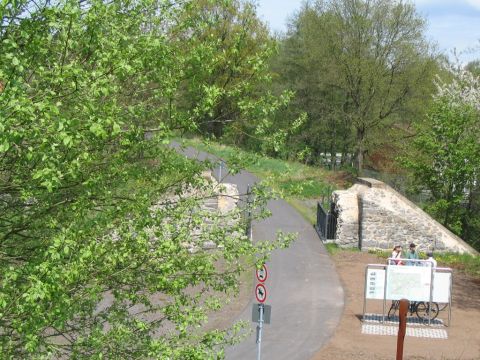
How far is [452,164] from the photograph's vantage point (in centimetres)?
2553

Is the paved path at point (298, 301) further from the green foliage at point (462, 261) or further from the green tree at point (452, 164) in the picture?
the green tree at point (452, 164)

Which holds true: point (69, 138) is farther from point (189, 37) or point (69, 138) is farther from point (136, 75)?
point (189, 37)

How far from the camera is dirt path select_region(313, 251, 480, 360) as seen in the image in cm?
1392

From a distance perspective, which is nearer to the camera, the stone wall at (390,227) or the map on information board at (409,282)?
the map on information board at (409,282)

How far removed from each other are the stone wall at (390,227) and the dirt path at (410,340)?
422 centimetres

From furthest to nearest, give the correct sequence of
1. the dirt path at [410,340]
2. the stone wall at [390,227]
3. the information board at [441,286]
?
1. the stone wall at [390,227]
2. the information board at [441,286]
3. the dirt path at [410,340]

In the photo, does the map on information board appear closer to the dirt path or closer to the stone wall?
the dirt path

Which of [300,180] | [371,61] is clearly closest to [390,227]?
[300,180]

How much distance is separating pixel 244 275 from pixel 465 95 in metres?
16.6

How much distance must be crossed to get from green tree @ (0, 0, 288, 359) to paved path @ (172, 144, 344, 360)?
2997 millimetres

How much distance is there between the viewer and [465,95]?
30672 mm

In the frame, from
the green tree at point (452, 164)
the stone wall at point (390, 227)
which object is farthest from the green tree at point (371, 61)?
the stone wall at point (390, 227)

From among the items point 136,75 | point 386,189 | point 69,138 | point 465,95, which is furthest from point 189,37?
point 465,95

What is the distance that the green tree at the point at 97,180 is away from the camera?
4887mm
